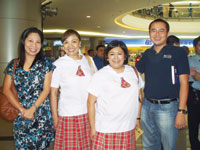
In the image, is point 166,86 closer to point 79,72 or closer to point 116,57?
point 116,57

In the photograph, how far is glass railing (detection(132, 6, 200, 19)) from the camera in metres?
14.5

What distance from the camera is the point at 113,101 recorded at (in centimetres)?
179

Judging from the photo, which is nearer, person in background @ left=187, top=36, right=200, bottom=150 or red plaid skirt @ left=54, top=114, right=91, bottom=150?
red plaid skirt @ left=54, top=114, right=91, bottom=150

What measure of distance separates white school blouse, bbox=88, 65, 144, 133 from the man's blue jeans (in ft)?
1.17

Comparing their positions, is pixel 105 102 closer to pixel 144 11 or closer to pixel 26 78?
pixel 26 78

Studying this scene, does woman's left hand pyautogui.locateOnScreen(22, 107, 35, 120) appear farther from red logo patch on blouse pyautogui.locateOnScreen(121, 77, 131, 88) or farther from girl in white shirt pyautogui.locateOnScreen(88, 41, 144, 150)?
red logo patch on blouse pyautogui.locateOnScreen(121, 77, 131, 88)

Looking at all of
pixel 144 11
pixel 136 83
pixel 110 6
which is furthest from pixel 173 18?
pixel 136 83

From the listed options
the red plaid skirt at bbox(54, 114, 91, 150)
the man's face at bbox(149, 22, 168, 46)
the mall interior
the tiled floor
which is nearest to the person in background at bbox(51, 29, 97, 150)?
the red plaid skirt at bbox(54, 114, 91, 150)

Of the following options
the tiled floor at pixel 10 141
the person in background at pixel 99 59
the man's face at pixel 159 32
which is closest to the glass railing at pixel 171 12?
the person in background at pixel 99 59

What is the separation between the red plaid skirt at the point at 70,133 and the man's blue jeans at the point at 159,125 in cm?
68

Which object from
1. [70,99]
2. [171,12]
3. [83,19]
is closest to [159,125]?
[70,99]

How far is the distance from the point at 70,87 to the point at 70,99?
12 centimetres

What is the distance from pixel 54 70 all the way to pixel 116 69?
0.64m

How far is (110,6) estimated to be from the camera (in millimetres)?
8641
